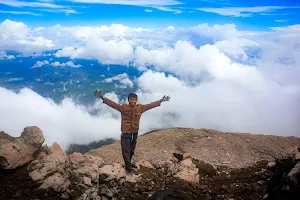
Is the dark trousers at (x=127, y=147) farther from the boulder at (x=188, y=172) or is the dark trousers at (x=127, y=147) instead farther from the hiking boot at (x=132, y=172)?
the boulder at (x=188, y=172)

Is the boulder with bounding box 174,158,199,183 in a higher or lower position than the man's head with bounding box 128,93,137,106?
lower

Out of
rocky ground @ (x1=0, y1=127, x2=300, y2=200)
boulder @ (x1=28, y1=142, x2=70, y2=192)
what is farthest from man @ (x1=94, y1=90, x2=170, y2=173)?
boulder @ (x1=28, y1=142, x2=70, y2=192)

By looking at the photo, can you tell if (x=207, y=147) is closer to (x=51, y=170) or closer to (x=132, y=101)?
(x=132, y=101)

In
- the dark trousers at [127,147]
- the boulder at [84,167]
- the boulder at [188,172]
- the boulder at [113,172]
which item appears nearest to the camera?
the boulder at [84,167]

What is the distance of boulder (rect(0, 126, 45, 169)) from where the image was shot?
29.4 feet

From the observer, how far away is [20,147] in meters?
9.75

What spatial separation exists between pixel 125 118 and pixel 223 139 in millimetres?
12179

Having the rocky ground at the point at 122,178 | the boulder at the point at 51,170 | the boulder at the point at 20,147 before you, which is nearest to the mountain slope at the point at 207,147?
the rocky ground at the point at 122,178

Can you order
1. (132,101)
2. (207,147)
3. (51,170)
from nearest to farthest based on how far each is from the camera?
(51,170) < (132,101) < (207,147)

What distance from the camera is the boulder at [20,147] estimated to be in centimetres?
897

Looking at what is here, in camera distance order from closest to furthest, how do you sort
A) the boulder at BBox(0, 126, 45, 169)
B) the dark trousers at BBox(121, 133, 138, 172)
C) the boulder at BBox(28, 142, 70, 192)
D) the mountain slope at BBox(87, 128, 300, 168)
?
1. the boulder at BBox(28, 142, 70, 192)
2. the boulder at BBox(0, 126, 45, 169)
3. the dark trousers at BBox(121, 133, 138, 172)
4. the mountain slope at BBox(87, 128, 300, 168)

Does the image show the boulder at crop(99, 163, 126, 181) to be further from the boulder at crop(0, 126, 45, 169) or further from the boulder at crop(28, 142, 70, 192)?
the boulder at crop(0, 126, 45, 169)

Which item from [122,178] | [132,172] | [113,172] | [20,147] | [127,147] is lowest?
[132,172]

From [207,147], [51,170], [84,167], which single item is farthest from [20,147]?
[207,147]
